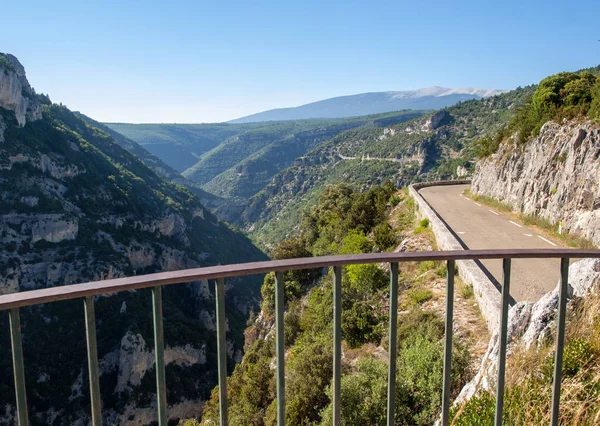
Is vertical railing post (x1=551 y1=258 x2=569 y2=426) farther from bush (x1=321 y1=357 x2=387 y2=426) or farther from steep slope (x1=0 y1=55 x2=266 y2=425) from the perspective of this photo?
steep slope (x1=0 y1=55 x2=266 y2=425)

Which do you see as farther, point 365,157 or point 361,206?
point 365,157

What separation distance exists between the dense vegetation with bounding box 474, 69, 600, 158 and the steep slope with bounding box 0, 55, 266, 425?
3063cm

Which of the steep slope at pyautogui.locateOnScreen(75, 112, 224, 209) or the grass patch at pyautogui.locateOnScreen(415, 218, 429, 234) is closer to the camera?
the grass patch at pyautogui.locateOnScreen(415, 218, 429, 234)

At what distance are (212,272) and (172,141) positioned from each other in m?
189

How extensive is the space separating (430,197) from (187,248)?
4897 centimetres

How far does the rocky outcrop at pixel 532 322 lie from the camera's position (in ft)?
11.0

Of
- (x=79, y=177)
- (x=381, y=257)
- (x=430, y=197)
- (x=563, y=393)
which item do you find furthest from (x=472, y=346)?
(x=79, y=177)

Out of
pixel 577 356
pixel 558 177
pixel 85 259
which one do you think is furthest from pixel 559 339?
pixel 85 259

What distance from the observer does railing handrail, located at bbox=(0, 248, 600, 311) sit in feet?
4.61

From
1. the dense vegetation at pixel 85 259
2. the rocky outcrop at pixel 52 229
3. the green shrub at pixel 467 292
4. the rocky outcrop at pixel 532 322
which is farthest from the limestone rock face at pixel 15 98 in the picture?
the rocky outcrop at pixel 532 322

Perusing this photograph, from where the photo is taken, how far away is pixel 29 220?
44312 millimetres

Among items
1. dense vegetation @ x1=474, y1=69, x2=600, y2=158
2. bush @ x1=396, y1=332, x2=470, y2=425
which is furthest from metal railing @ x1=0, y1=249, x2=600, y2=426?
dense vegetation @ x1=474, y1=69, x2=600, y2=158

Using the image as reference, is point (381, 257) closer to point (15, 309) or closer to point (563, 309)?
point (563, 309)

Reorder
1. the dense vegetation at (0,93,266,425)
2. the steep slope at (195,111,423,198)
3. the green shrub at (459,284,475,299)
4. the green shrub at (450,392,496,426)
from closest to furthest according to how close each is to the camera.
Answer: the green shrub at (450,392,496,426) < the green shrub at (459,284,475,299) < the dense vegetation at (0,93,266,425) < the steep slope at (195,111,423,198)
